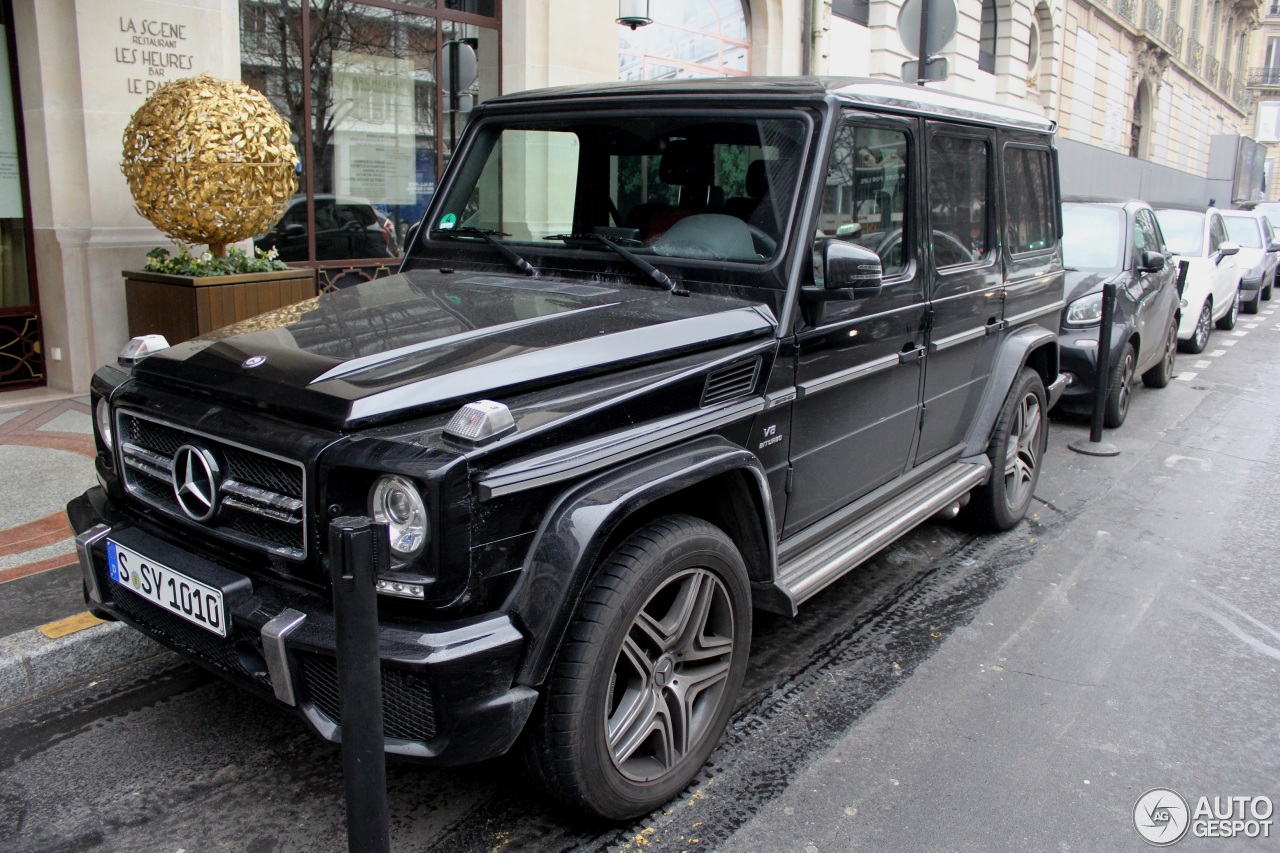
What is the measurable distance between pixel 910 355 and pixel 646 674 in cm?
194

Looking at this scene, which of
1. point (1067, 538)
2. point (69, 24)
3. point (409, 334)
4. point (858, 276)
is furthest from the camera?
point (69, 24)

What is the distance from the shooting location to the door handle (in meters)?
4.01

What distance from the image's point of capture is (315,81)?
29.8 ft

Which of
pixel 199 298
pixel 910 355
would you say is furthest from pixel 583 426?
pixel 199 298

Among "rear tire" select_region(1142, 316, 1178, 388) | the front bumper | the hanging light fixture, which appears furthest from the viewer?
the hanging light fixture

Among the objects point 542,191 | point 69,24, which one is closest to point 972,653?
point 542,191

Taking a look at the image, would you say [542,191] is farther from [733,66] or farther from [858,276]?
[733,66]

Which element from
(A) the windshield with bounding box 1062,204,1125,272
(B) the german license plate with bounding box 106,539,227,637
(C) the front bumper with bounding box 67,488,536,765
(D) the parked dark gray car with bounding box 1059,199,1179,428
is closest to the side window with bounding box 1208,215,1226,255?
(D) the parked dark gray car with bounding box 1059,199,1179,428

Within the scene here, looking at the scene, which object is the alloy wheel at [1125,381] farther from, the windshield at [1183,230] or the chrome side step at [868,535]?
the windshield at [1183,230]

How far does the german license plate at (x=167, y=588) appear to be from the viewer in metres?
2.54

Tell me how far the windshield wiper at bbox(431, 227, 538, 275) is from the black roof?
0.54 metres

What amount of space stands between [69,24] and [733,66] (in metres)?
9.53

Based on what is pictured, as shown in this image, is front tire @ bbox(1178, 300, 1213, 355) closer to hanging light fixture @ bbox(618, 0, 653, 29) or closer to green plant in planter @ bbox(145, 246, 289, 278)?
hanging light fixture @ bbox(618, 0, 653, 29)

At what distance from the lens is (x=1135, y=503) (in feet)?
20.3
